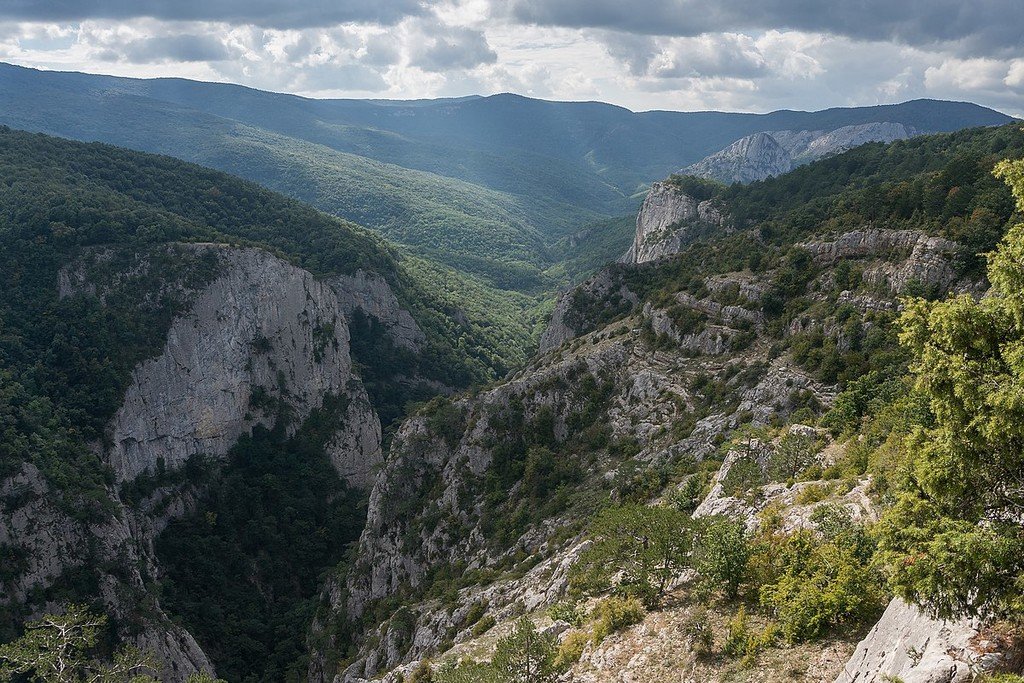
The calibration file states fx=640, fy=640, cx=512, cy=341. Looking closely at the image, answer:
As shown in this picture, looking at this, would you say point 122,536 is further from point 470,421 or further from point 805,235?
point 805,235

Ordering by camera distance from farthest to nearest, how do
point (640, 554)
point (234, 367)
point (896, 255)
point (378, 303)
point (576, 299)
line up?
1. point (378, 303)
2. point (234, 367)
3. point (576, 299)
4. point (896, 255)
5. point (640, 554)

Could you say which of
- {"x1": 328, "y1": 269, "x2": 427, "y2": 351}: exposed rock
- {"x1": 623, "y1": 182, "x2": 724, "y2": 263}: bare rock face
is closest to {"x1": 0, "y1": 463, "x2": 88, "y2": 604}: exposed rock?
{"x1": 328, "y1": 269, "x2": 427, "y2": 351}: exposed rock

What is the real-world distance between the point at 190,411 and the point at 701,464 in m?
71.5

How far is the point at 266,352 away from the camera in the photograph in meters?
93.3

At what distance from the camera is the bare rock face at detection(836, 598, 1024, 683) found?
10305 mm

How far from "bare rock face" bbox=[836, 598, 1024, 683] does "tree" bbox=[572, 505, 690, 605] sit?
8.12 meters

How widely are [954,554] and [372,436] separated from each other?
94.6m

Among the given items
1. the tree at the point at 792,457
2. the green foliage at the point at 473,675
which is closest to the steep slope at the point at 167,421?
the green foliage at the point at 473,675

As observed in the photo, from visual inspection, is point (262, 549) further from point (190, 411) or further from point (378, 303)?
point (378, 303)

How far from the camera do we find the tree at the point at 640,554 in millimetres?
20672

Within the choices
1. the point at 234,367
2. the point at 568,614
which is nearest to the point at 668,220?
the point at 234,367

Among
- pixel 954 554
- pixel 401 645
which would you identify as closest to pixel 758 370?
pixel 401 645

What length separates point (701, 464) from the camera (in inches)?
1348

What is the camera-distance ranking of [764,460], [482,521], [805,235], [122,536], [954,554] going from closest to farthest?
[954,554], [764,460], [482,521], [805,235], [122,536]
